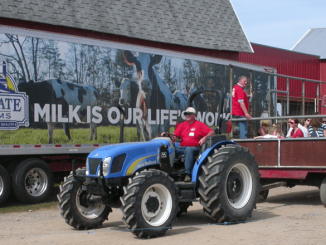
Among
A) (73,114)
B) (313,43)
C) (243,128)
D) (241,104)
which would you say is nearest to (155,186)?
(241,104)

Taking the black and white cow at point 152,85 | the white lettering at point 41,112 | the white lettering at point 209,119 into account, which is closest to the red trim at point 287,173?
the black and white cow at point 152,85

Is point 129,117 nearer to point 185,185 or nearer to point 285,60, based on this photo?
point 185,185

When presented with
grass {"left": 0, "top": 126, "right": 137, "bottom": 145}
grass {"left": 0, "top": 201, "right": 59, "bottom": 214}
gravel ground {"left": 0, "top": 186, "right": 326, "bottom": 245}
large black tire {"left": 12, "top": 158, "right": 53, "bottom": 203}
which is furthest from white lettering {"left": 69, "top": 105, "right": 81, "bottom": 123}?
gravel ground {"left": 0, "top": 186, "right": 326, "bottom": 245}

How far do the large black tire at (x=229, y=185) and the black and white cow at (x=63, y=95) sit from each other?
4.28 meters

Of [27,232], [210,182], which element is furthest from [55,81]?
[210,182]

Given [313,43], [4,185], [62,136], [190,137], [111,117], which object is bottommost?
[4,185]

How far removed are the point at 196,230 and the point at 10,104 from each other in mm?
5077

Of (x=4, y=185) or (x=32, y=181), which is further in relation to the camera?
(x=32, y=181)

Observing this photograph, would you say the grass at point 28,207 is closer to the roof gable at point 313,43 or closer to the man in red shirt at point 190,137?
the man in red shirt at point 190,137

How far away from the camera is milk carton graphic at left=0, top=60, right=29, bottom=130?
1008 centimetres

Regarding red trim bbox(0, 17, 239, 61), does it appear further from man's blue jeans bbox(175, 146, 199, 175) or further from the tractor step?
the tractor step

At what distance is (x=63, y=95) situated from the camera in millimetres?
10984

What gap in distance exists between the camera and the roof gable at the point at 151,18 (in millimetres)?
15539

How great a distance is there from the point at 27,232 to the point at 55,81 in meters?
4.22
